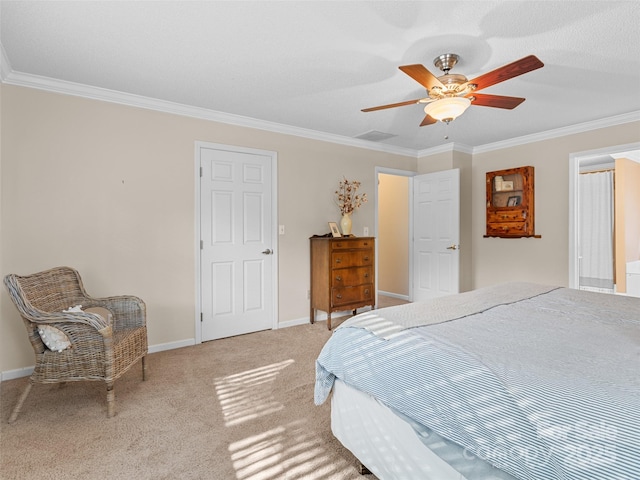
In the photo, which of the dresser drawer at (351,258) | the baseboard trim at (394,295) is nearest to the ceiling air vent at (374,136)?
the dresser drawer at (351,258)

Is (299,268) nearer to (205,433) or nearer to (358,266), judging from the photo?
(358,266)

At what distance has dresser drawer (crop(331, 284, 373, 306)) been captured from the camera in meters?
4.07

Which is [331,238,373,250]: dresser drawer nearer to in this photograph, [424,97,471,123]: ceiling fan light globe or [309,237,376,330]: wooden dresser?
[309,237,376,330]: wooden dresser

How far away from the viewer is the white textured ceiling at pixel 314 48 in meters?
1.99

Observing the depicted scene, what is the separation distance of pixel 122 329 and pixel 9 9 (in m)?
2.13

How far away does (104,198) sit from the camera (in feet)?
10.2

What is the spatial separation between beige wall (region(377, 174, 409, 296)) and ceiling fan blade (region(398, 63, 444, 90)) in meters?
3.49

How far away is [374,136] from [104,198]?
3.17 meters

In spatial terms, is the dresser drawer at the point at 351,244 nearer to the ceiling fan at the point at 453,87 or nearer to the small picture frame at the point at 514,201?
the ceiling fan at the point at 453,87

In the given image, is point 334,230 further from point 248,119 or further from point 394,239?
point 394,239

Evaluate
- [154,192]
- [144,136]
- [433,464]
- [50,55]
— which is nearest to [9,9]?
[50,55]

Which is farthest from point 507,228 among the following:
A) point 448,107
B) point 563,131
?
point 448,107

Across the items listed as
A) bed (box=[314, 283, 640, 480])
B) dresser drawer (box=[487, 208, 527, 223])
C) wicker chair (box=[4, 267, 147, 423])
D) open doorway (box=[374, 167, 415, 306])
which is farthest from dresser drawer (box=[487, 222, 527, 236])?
wicker chair (box=[4, 267, 147, 423])

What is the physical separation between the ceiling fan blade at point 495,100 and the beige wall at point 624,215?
442cm
